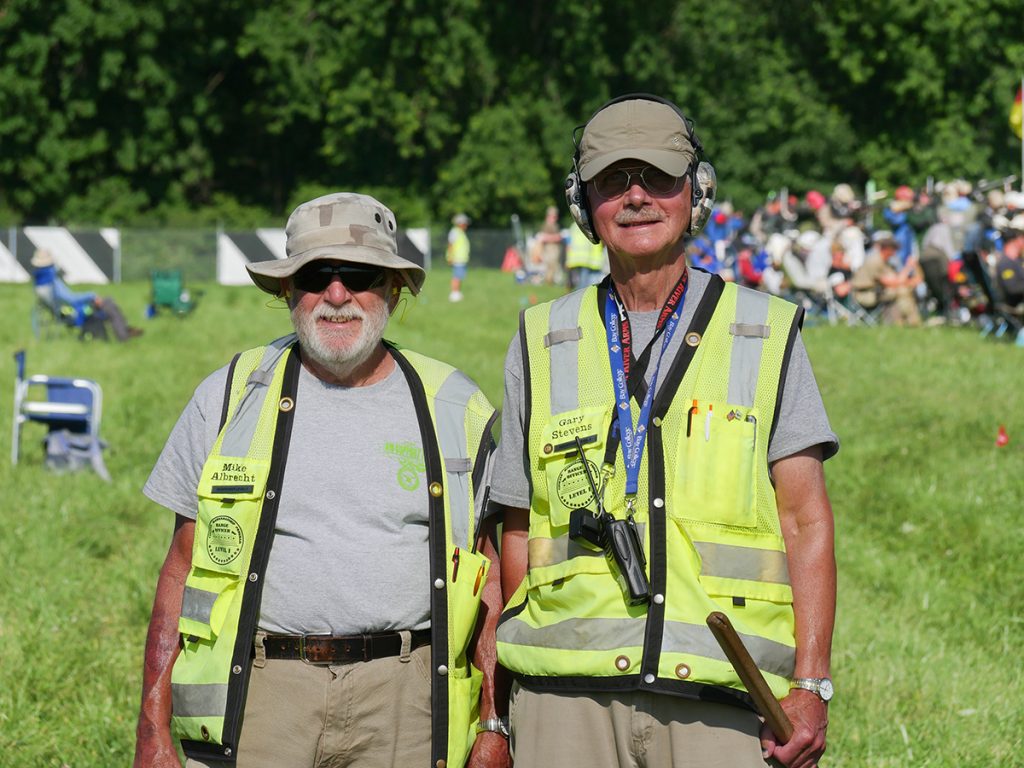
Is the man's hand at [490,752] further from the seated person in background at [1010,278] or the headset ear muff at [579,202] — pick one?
the seated person in background at [1010,278]

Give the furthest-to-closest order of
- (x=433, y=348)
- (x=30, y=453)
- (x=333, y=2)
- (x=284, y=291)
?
1. (x=333, y=2)
2. (x=433, y=348)
3. (x=30, y=453)
4. (x=284, y=291)

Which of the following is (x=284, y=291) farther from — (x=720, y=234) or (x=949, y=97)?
(x=949, y=97)

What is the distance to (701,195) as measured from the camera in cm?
392

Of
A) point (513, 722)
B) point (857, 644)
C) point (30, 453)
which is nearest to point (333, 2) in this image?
point (30, 453)

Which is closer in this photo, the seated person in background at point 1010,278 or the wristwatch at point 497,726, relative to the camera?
the wristwatch at point 497,726

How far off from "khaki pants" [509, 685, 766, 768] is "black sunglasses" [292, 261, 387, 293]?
136 cm

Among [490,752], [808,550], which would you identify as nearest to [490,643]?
[490,752]

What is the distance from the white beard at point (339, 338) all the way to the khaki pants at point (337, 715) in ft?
2.75

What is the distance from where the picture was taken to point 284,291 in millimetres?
4379

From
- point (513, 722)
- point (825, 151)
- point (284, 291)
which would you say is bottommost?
point (513, 722)

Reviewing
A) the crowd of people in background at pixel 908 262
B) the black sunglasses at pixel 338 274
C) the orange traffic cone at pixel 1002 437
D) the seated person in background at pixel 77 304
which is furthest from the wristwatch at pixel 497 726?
the seated person in background at pixel 77 304

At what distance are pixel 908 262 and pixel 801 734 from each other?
64.4 ft

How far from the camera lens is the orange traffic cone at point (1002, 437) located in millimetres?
11336

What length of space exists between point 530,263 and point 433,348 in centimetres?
2133
